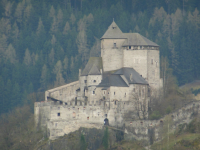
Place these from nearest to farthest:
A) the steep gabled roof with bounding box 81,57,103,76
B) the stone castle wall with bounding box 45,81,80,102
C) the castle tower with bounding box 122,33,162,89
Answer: the steep gabled roof with bounding box 81,57,103,76 → the castle tower with bounding box 122,33,162,89 → the stone castle wall with bounding box 45,81,80,102

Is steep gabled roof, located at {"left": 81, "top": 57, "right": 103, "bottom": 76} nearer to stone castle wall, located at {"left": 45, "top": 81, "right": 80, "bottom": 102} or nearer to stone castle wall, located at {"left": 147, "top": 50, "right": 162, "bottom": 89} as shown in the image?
stone castle wall, located at {"left": 45, "top": 81, "right": 80, "bottom": 102}

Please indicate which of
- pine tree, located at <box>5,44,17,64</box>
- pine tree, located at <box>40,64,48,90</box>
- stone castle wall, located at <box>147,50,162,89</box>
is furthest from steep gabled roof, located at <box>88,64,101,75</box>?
pine tree, located at <box>5,44,17,64</box>

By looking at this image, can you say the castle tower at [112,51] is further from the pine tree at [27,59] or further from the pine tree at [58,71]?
the pine tree at [27,59]

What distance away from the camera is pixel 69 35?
116812 mm

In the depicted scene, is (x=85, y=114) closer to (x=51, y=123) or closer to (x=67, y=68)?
(x=51, y=123)

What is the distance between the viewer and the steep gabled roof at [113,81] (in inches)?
2768

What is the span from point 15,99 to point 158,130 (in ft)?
139

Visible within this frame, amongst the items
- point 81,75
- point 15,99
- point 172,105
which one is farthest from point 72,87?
point 15,99

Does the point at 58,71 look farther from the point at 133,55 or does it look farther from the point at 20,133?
the point at 133,55

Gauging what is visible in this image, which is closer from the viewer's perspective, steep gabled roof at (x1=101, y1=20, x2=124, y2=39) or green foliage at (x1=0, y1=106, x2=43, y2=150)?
green foliage at (x1=0, y1=106, x2=43, y2=150)

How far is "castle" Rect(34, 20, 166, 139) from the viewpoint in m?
68.2

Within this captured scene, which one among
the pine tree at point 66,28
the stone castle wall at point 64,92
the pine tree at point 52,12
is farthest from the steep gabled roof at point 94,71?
the pine tree at point 52,12

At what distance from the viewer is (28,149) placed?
71.1m

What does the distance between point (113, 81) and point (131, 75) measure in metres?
2.66
